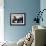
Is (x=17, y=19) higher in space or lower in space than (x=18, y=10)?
lower

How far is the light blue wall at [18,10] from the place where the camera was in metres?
5.74

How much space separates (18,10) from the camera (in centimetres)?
575

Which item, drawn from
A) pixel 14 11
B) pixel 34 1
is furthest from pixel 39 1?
pixel 14 11

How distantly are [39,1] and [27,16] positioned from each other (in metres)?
0.81

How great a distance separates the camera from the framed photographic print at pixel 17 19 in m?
5.73

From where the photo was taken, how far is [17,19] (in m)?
5.75

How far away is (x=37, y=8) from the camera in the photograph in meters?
5.77

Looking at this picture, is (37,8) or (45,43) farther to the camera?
(37,8)

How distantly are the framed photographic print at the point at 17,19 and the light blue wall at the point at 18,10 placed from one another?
13 centimetres

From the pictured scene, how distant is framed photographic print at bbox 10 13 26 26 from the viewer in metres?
5.73

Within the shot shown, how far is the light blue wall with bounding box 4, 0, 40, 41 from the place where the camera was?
574 cm

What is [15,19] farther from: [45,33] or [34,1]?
[45,33]

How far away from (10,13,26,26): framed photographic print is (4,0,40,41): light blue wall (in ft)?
0.42

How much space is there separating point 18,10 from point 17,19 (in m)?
0.39
